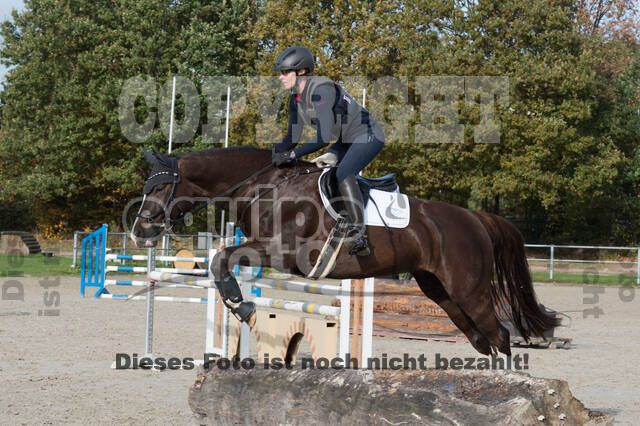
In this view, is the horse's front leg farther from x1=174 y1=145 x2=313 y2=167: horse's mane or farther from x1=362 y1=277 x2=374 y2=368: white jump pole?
x1=362 y1=277 x2=374 y2=368: white jump pole

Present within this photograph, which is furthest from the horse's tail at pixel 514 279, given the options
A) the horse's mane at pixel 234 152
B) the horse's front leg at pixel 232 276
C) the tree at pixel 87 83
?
the tree at pixel 87 83

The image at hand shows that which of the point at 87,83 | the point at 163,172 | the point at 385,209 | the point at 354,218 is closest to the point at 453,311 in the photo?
the point at 385,209

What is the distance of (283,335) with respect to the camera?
18.8 feet

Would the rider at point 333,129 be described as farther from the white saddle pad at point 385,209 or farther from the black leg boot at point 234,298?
A: the black leg boot at point 234,298

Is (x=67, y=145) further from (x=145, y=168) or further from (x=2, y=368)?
(x=2, y=368)

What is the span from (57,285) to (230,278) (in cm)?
1266

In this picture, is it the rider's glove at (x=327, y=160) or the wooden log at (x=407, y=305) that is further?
the wooden log at (x=407, y=305)

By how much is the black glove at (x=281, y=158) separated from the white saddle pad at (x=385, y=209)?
28 cm

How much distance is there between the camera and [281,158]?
15.5 feet

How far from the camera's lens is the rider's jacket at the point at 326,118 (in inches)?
173

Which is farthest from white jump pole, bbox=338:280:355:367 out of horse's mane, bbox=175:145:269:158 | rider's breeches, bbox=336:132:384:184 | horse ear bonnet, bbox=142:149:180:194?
horse ear bonnet, bbox=142:149:180:194

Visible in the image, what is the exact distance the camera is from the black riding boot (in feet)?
14.8

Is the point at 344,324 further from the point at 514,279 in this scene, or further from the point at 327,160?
the point at 514,279

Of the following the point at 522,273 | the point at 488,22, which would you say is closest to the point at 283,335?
the point at 522,273
